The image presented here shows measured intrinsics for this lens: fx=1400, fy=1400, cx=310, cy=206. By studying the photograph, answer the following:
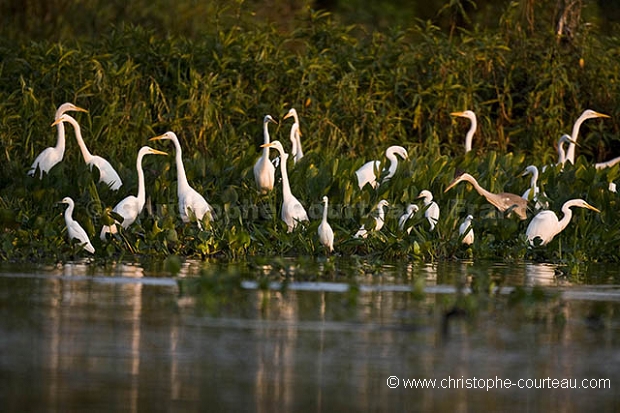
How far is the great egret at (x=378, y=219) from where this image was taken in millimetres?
10742

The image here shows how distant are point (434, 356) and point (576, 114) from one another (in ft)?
37.7

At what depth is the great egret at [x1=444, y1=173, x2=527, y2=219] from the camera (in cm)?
1184

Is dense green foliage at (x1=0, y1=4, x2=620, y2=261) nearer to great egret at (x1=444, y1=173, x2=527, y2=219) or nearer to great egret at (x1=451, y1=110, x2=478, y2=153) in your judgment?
great egret at (x1=444, y1=173, x2=527, y2=219)

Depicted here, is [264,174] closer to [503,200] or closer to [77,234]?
[503,200]

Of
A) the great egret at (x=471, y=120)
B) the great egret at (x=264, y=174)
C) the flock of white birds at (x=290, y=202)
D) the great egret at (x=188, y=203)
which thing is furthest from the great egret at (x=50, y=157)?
the great egret at (x=471, y=120)

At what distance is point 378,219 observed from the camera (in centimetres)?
1104

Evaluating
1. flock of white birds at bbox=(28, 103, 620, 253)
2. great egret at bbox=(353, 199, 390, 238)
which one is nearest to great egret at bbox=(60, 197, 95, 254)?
flock of white birds at bbox=(28, 103, 620, 253)

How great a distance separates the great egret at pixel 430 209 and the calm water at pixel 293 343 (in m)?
2.60

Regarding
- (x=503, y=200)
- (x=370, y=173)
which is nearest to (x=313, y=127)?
(x=370, y=173)

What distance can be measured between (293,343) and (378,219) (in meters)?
5.11

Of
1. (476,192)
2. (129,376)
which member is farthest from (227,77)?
(129,376)

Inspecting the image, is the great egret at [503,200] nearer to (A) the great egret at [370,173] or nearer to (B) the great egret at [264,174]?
(A) the great egret at [370,173]

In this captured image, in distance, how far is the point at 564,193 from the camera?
12.6 m

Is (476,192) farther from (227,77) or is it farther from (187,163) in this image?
(227,77)
